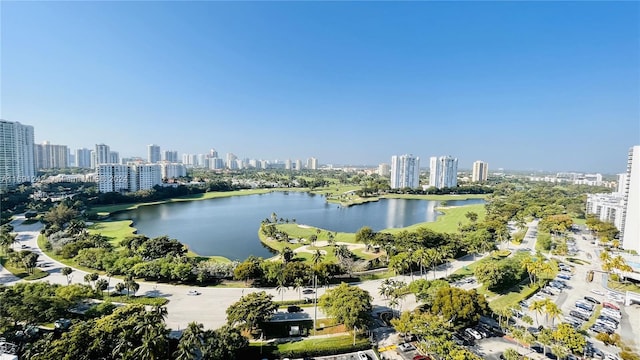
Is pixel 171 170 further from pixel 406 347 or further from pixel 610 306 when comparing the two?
pixel 610 306

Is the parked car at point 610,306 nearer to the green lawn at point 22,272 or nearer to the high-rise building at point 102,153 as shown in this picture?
the green lawn at point 22,272

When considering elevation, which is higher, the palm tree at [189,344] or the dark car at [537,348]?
the palm tree at [189,344]

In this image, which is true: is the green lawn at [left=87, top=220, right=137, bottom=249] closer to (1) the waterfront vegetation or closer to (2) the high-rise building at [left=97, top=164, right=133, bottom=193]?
(1) the waterfront vegetation

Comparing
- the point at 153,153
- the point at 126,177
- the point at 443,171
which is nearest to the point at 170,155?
the point at 153,153

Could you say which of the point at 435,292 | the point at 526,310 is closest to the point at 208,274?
the point at 435,292

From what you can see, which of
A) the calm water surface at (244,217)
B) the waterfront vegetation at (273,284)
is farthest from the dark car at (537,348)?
the calm water surface at (244,217)

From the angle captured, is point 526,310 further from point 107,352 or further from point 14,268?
point 14,268

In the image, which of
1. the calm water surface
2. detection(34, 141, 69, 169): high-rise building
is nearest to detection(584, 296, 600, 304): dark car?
the calm water surface
